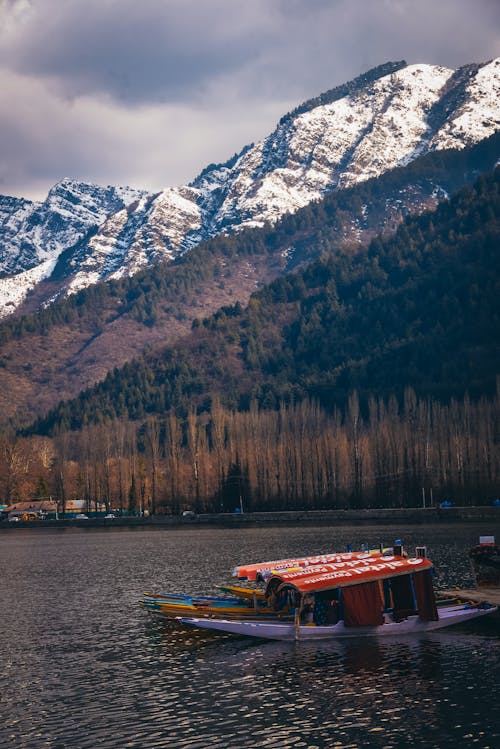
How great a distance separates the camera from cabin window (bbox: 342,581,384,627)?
69.6m

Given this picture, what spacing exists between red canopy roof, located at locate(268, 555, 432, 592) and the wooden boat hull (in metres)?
3.16

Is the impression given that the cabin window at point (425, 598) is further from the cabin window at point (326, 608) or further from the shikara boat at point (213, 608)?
the shikara boat at point (213, 608)

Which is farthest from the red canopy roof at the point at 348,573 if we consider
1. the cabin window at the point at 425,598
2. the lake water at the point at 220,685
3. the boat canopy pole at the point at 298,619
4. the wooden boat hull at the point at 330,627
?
the lake water at the point at 220,685

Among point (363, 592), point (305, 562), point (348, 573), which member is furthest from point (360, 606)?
point (305, 562)

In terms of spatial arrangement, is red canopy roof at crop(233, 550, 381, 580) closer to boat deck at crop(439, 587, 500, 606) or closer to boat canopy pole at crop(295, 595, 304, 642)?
boat deck at crop(439, 587, 500, 606)

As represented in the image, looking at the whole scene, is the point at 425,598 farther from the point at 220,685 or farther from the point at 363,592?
the point at 220,685

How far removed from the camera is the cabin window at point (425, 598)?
71250 millimetres

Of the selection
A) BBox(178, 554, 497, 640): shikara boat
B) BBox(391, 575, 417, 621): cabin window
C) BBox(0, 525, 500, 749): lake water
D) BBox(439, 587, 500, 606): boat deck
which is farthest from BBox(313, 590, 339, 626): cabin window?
BBox(439, 587, 500, 606): boat deck

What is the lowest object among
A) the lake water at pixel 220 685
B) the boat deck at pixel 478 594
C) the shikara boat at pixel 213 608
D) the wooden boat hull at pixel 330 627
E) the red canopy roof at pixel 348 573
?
the lake water at pixel 220 685

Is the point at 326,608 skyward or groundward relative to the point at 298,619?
skyward

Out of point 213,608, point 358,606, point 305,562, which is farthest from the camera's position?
point 305,562

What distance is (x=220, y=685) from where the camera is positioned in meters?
57.4

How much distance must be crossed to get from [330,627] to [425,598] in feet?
24.8

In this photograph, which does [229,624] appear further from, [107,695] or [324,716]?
[324,716]
